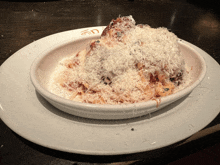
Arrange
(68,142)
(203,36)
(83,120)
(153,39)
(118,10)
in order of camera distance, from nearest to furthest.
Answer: (68,142) → (83,120) → (153,39) → (203,36) → (118,10)

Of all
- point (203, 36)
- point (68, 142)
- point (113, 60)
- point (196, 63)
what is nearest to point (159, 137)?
point (68, 142)

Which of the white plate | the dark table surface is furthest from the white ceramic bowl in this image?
the dark table surface

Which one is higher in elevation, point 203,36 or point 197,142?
point 203,36

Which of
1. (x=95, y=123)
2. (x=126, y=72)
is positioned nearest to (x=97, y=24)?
(x=126, y=72)

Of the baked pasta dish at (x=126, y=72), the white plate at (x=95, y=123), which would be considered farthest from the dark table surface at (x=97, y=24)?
the baked pasta dish at (x=126, y=72)

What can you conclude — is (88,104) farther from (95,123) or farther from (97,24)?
(97,24)

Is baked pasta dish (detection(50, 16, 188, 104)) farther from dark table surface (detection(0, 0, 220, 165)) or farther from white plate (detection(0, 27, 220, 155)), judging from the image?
dark table surface (detection(0, 0, 220, 165))

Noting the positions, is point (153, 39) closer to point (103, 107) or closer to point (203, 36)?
point (103, 107)
